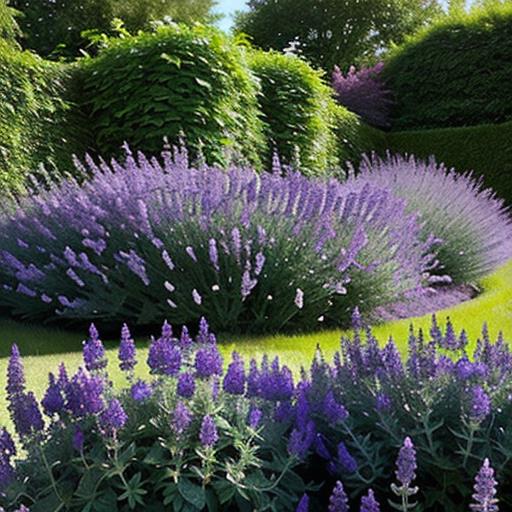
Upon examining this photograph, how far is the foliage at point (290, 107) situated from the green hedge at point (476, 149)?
381 cm

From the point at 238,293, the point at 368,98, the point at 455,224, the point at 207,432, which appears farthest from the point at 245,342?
the point at 368,98

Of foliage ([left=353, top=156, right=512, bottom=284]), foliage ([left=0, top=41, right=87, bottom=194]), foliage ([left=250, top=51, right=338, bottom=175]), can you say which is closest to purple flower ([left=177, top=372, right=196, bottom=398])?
foliage ([left=0, top=41, right=87, bottom=194])

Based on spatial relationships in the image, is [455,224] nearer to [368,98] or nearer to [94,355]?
[94,355]

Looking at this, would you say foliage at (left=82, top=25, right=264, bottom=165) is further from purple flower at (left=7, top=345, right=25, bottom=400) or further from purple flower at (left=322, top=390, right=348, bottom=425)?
purple flower at (left=7, top=345, right=25, bottom=400)

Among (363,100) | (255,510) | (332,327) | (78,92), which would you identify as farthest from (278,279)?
(363,100)

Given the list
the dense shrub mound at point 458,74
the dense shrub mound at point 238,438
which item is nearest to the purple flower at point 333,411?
the dense shrub mound at point 238,438

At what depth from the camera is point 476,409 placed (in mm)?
1878

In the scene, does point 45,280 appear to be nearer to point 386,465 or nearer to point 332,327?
point 332,327

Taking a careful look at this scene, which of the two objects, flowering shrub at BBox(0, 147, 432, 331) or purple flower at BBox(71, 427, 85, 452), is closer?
purple flower at BBox(71, 427, 85, 452)

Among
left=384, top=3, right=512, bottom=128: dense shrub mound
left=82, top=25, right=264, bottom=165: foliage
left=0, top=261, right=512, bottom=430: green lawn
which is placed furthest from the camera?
left=384, top=3, right=512, bottom=128: dense shrub mound

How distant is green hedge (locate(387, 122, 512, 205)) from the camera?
1212 cm

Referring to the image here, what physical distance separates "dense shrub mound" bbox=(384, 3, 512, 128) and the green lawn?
334 inches

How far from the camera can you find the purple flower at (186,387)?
1.96 meters

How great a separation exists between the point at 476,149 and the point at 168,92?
6.78 metres
